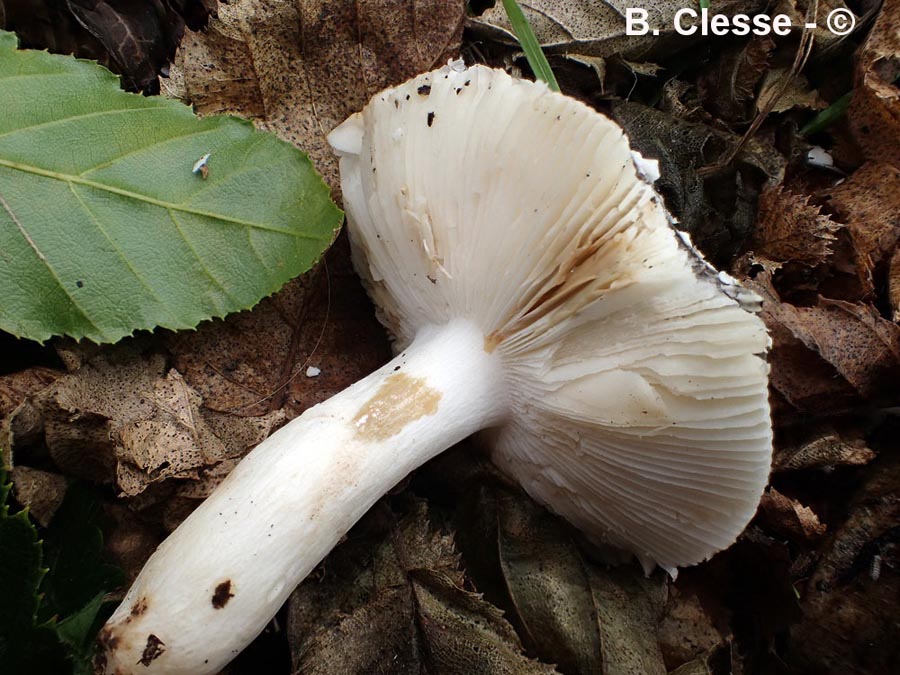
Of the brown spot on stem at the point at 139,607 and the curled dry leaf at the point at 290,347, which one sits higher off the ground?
the curled dry leaf at the point at 290,347

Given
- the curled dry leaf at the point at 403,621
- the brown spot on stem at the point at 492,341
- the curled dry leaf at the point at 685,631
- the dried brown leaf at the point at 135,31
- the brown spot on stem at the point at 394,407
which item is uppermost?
the dried brown leaf at the point at 135,31

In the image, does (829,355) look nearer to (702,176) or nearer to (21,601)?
(702,176)

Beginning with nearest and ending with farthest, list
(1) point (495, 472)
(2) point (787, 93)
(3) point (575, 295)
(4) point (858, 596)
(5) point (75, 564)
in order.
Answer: (3) point (575, 295)
(5) point (75, 564)
(4) point (858, 596)
(1) point (495, 472)
(2) point (787, 93)

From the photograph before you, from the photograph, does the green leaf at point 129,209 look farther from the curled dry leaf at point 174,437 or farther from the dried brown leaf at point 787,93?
the dried brown leaf at point 787,93

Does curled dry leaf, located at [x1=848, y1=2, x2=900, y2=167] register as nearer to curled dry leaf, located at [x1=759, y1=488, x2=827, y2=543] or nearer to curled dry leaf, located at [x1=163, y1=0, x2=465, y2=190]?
curled dry leaf, located at [x1=759, y1=488, x2=827, y2=543]

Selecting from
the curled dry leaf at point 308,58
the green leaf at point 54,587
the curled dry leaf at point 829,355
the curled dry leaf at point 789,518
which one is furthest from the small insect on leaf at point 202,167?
the curled dry leaf at point 789,518

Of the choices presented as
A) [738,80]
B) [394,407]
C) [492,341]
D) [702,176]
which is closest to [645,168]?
[492,341]
